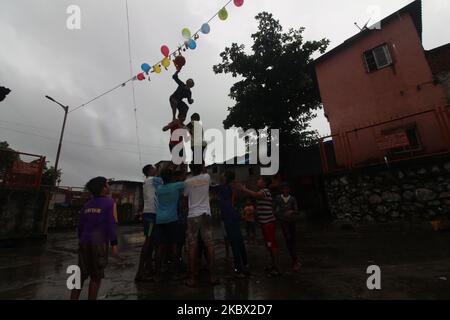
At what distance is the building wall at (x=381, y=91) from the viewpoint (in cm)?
1077

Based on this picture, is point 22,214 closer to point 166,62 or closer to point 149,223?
point 166,62

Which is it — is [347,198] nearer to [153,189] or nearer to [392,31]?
[153,189]

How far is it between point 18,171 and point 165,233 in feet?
34.8

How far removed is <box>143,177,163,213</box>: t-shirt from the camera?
4.54 meters

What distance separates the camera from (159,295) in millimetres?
3299

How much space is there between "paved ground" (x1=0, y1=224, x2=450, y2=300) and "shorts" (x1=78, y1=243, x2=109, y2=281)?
0.63 meters

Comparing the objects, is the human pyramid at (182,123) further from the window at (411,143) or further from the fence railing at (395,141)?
the window at (411,143)

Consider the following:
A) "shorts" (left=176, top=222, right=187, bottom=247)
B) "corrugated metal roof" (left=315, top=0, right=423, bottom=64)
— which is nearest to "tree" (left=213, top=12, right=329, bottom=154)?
"corrugated metal roof" (left=315, top=0, right=423, bottom=64)

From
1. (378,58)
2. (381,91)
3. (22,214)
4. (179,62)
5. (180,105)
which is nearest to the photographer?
(180,105)

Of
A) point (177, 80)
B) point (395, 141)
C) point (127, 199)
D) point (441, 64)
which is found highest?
point (441, 64)

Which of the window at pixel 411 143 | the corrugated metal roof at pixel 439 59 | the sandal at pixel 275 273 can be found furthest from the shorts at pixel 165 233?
the corrugated metal roof at pixel 439 59

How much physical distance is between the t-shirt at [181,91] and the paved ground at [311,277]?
423cm

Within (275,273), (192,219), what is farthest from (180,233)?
(275,273)

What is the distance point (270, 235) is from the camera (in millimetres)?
4230
